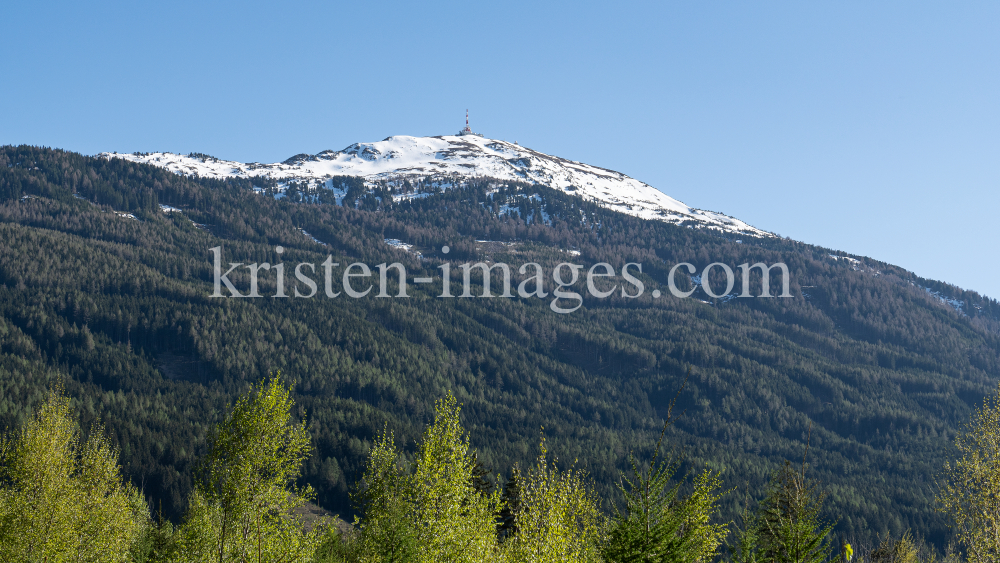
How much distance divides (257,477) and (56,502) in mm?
22614

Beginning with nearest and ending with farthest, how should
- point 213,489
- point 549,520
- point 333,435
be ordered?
point 549,520 < point 213,489 < point 333,435

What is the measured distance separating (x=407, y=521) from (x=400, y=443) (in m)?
156

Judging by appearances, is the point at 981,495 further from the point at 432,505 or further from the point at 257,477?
the point at 257,477

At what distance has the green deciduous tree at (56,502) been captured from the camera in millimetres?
46594

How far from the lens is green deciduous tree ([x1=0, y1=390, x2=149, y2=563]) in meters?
46.6

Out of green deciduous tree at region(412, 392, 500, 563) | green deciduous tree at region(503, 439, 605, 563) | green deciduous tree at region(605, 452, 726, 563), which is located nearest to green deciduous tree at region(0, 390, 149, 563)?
green deciduous tree at region(412, 392, 500, 563)

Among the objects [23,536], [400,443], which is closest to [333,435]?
[400,443]

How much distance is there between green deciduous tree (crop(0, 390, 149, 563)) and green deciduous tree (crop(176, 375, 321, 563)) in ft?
56.5

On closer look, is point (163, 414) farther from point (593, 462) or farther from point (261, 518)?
point (261, 518)

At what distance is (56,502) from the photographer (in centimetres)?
4834

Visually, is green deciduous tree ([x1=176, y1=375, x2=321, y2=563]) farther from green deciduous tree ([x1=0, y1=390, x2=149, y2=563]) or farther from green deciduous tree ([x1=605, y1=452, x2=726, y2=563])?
green deciduous tree ([x1=605, y1=452, x2=726, y2=563])

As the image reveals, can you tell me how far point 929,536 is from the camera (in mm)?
174750

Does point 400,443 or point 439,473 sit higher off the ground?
point 439,473

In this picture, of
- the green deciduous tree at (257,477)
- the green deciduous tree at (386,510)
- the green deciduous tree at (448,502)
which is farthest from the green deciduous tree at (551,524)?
the green deciduous tree at (257,477)
